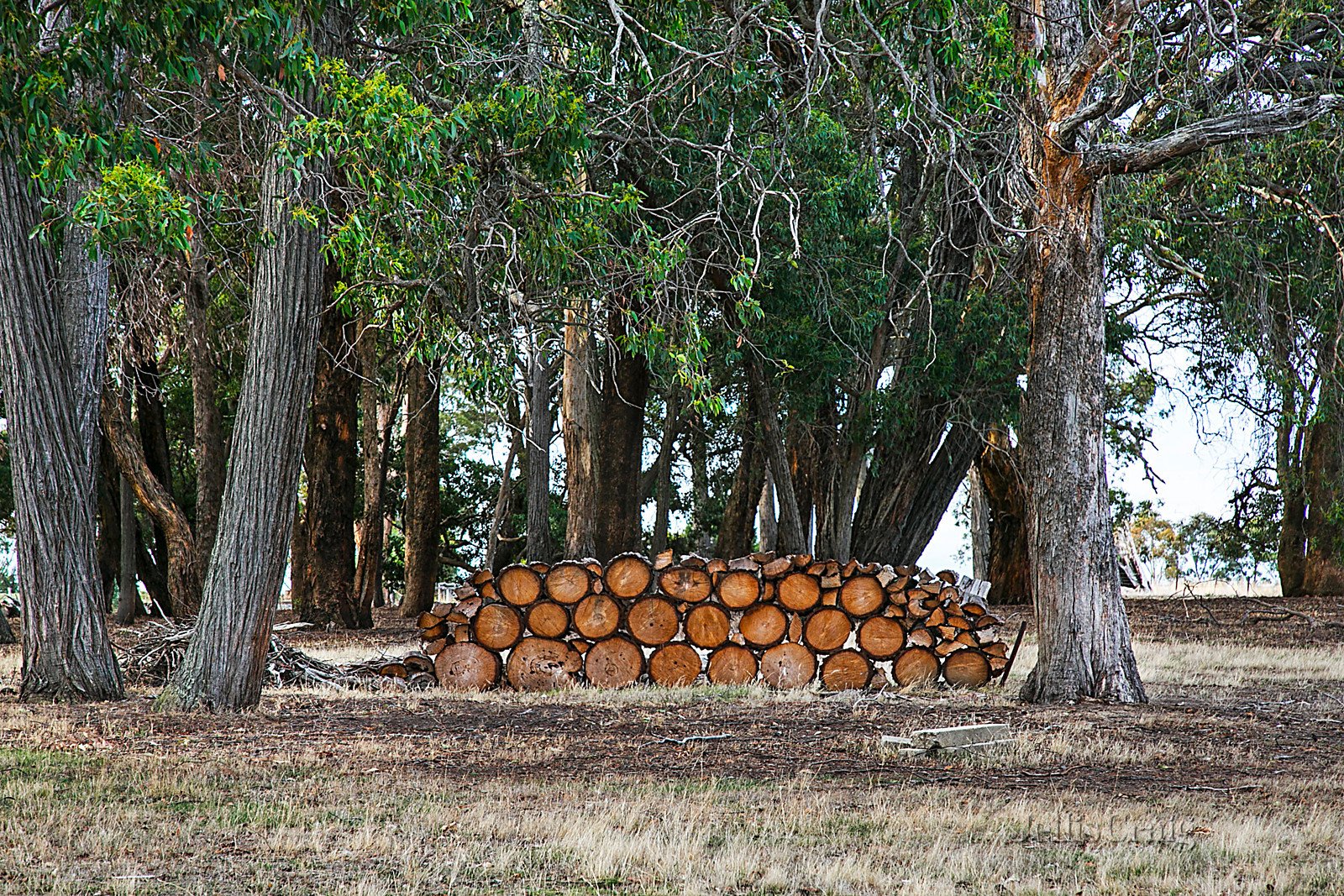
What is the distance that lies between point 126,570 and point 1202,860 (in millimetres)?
19074

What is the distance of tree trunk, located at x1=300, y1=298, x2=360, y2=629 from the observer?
17750 mm

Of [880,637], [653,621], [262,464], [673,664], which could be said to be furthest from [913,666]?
[262,464]

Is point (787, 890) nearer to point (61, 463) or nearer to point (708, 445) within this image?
point (61, 463)

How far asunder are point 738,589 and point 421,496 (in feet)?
34.0

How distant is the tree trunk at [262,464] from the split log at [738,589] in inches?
158

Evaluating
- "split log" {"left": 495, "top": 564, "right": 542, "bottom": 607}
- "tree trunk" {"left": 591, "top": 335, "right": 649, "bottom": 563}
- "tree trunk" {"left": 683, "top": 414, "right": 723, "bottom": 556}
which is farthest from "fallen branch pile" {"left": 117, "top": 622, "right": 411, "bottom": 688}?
"tree trunk" {"left": 683, "top": 414, "right": 723, "bottom": 556}

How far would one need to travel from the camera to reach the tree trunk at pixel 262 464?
9016 mm

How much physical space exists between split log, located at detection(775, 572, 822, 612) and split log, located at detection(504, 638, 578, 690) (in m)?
2.04

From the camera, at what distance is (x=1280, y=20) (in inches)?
461

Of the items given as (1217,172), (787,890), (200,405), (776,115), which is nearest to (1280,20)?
(1217,172)

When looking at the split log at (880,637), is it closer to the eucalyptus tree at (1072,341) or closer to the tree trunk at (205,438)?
the eucalyptus tree at (1072,341)

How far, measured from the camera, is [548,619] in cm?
1133

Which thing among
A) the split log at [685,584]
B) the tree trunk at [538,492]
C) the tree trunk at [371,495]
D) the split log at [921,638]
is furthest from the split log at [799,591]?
the tree trunk at [371,495]

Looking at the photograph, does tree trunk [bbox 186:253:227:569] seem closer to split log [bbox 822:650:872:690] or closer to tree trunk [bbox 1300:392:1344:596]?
split log [bbox 822:650:872:690]
